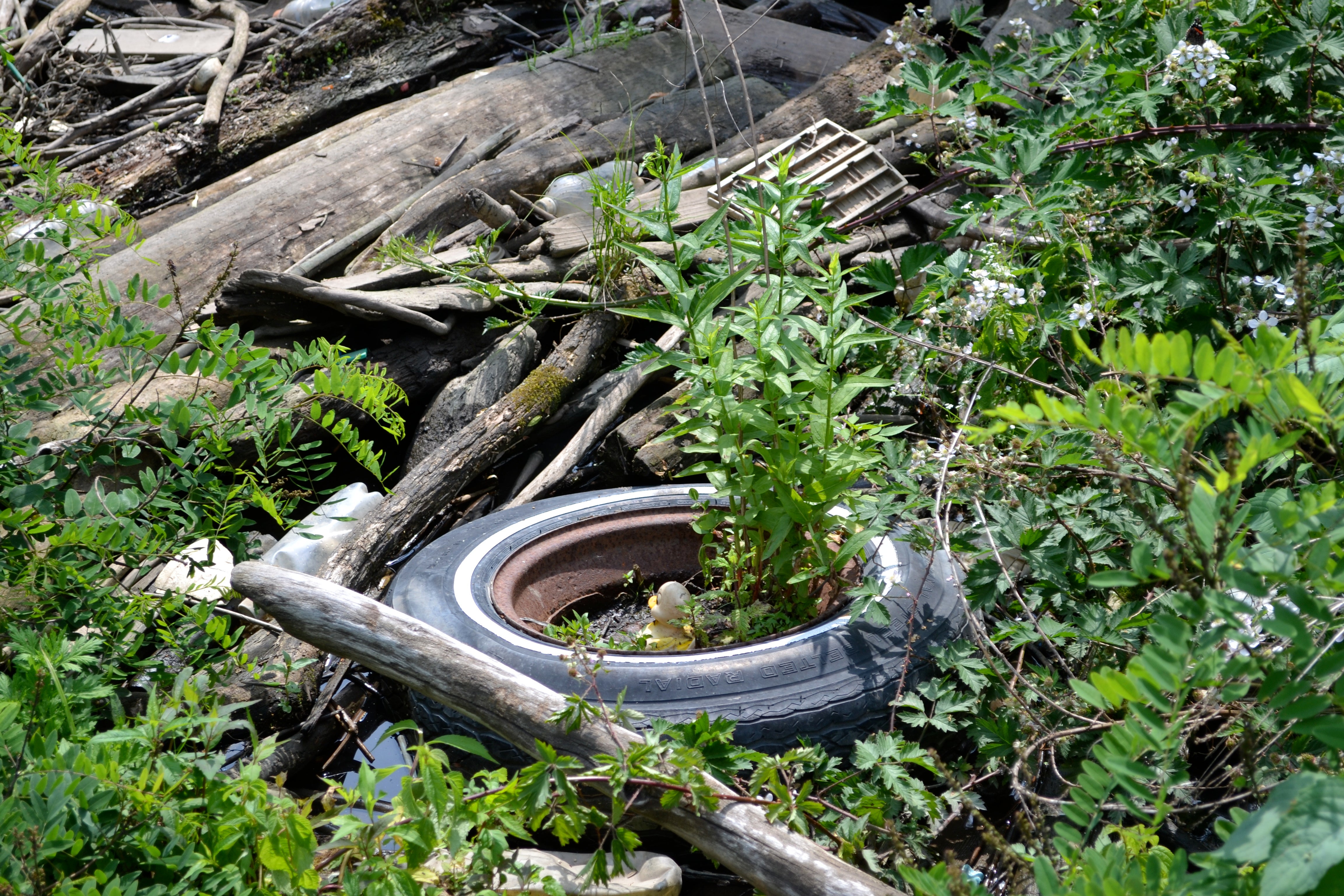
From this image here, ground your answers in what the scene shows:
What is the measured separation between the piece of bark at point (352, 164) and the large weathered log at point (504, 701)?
2.11 metres

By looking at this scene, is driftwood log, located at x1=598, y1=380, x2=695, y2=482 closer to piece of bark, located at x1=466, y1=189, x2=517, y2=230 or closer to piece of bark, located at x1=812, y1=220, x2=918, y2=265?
piece of bark, located at x1=812, y1=220, x2=918, y2=265

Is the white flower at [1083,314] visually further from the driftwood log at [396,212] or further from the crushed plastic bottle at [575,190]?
the driftwood log at [396,212]

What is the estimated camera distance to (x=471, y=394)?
145 inches

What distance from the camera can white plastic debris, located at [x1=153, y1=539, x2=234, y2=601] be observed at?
265cm

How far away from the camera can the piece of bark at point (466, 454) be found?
122 inches

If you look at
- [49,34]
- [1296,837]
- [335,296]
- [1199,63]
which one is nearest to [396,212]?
[335,296]

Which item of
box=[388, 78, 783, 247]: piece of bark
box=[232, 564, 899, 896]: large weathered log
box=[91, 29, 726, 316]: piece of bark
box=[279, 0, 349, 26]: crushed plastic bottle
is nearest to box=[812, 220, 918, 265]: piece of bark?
box=[388, 78, 783, 247]: piece of bark

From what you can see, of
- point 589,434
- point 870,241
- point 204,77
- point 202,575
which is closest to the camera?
point 202,575

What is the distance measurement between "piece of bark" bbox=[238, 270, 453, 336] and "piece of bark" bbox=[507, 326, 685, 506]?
2.24ft

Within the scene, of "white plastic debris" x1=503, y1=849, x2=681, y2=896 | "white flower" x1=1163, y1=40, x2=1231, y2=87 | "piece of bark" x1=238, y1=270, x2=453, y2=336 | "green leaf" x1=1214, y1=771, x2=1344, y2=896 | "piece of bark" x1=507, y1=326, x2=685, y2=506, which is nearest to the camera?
"green leaf" x1=1214, y1=771, x2=1344, y2=896

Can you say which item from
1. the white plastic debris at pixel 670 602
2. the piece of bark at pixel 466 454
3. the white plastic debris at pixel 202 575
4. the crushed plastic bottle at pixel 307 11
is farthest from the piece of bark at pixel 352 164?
the white plastic debris at pixel 670 602

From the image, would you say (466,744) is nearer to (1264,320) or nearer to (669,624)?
(669,624)

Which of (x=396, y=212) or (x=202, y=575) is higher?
(x=396, y=212)

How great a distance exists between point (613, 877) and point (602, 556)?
123 centimetres
